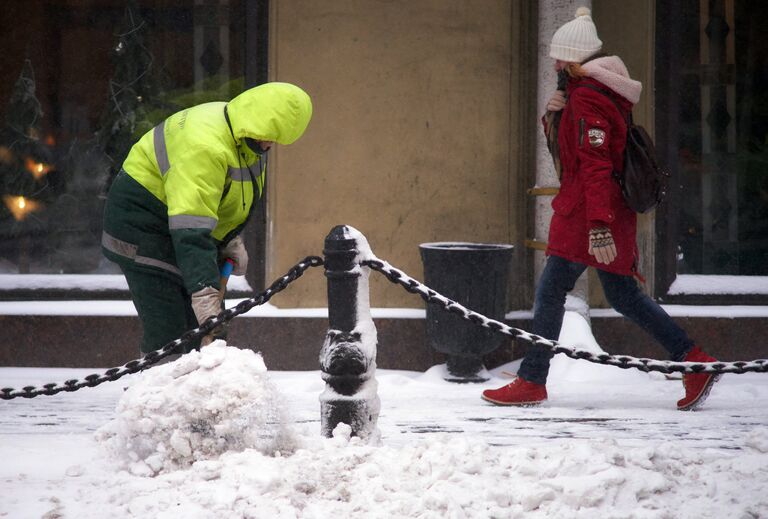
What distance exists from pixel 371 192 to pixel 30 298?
266 cm

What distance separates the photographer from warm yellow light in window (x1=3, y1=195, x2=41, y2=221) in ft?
21.9

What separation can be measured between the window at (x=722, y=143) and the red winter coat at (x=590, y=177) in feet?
6.61

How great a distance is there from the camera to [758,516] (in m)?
3.09

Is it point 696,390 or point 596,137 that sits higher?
point 596,137

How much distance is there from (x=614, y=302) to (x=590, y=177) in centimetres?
78

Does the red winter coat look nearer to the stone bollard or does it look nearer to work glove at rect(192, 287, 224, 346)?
the stone bollard

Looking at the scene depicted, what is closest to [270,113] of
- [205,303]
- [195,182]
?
[195,182]

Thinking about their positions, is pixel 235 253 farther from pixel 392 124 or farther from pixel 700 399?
pixel 700 399

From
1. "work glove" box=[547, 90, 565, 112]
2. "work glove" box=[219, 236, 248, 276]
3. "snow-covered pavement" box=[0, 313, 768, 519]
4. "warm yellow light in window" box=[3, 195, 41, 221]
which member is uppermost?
"work glove" box=[547, 90, 565, 112]

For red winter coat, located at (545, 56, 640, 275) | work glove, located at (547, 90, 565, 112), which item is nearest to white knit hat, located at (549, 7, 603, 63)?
red winter coat, located at (545, 56, 640, 275)

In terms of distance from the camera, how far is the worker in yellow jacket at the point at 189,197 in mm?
3785

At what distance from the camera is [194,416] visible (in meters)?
3.48

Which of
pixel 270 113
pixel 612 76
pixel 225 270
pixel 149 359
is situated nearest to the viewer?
pixel 149 359

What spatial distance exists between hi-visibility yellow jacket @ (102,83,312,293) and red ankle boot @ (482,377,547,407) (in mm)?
1915
